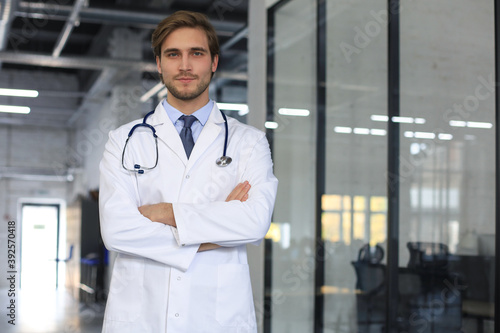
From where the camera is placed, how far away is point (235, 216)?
5.90 ft

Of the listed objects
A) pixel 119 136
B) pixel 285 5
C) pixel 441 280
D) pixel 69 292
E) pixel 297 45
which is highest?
pixel 285 5

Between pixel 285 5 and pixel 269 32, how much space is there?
10.8 inches

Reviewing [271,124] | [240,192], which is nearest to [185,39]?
[240,192]

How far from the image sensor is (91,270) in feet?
40.9

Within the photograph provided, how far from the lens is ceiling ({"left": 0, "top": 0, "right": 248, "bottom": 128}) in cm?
812

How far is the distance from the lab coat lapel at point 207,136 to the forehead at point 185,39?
0.22 meters

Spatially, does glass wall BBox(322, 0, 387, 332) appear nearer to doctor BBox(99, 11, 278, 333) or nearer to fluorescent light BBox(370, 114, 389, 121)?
fluorescent light BBox(370, 114, 389, 121)

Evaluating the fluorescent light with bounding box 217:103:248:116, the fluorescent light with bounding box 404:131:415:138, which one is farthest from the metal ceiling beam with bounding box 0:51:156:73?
the fluorescent light with bounding box 404:131:415:138

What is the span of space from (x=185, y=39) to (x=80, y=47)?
38.9 ft

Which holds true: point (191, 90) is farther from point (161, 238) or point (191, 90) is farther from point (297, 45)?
point (297, 45)

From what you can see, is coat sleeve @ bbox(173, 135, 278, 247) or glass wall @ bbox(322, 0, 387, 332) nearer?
coat sleeve @ bbox(173, 135, 278, 247)

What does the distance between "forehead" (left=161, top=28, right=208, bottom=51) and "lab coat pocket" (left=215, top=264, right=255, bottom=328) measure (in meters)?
0.63

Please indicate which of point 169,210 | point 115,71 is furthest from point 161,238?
point 115,71

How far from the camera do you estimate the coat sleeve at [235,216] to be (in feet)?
5.72
